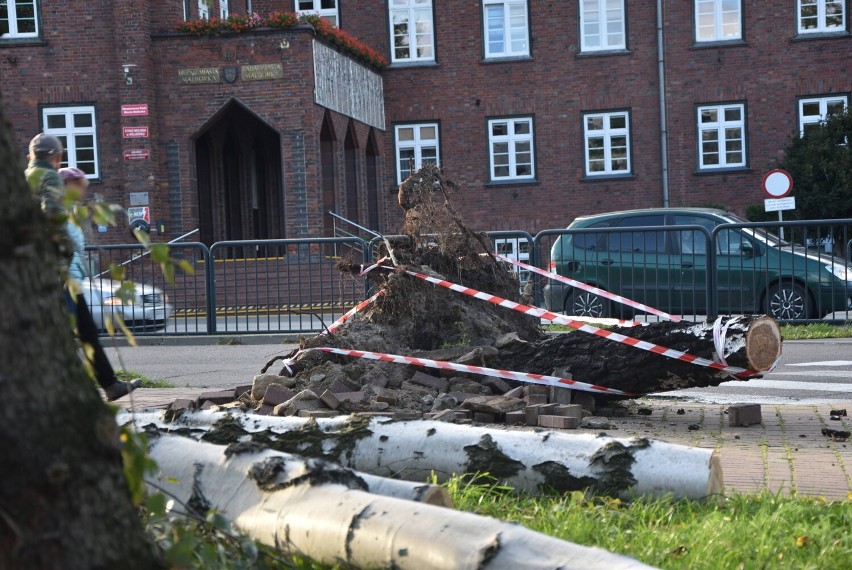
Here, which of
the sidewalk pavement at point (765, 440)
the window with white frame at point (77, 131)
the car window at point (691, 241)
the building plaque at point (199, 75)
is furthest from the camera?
the window with white frame at point (77, 131)

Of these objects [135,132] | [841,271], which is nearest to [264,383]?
[841,271]

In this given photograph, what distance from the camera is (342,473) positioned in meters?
3.65

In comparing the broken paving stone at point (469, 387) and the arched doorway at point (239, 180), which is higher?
the arched doorway at point (239, 180)

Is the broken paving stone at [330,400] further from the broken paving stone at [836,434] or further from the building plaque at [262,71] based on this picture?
the building plaque at [262,71]

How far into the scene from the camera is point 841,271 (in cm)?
1547

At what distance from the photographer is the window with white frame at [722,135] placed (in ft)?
103

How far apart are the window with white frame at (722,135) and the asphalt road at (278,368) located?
705 inches

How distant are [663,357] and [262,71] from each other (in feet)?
63.2

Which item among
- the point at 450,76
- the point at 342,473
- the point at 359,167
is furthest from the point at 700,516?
the point at 450,76

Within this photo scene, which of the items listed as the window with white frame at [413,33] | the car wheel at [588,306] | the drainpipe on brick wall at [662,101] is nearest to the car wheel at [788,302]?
the car wheel at [588,306]

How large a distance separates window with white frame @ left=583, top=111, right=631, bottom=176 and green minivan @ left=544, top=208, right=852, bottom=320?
16.1 meters

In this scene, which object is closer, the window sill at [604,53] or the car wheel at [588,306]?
the car wheel at [588,306]

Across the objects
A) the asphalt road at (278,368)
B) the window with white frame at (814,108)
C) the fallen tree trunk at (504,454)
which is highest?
the window with white frame at (814,108)

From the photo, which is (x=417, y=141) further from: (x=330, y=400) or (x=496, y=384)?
(x=330, y=400)
